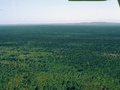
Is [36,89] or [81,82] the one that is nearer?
[36,89]

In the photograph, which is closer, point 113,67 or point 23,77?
point 23,77

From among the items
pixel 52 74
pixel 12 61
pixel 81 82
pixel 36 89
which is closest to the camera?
pixel 36 89


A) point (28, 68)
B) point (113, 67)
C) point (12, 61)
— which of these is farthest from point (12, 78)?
point (113, 67)

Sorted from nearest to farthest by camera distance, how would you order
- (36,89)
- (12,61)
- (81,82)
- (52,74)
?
1. (36,89)
2. (81,82)
3. (52,74)
4. (12,61)

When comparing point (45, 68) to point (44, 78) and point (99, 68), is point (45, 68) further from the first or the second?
point (99, 68)

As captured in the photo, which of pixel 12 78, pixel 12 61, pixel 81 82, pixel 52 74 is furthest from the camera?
pixel 12 61

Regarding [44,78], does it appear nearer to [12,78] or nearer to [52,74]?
[52,74]

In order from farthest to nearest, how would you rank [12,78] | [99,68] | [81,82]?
[99,68], [12,78], [81,82]

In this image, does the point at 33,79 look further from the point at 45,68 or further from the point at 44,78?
the point at 45,68

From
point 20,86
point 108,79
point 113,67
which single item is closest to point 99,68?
point 113,67
